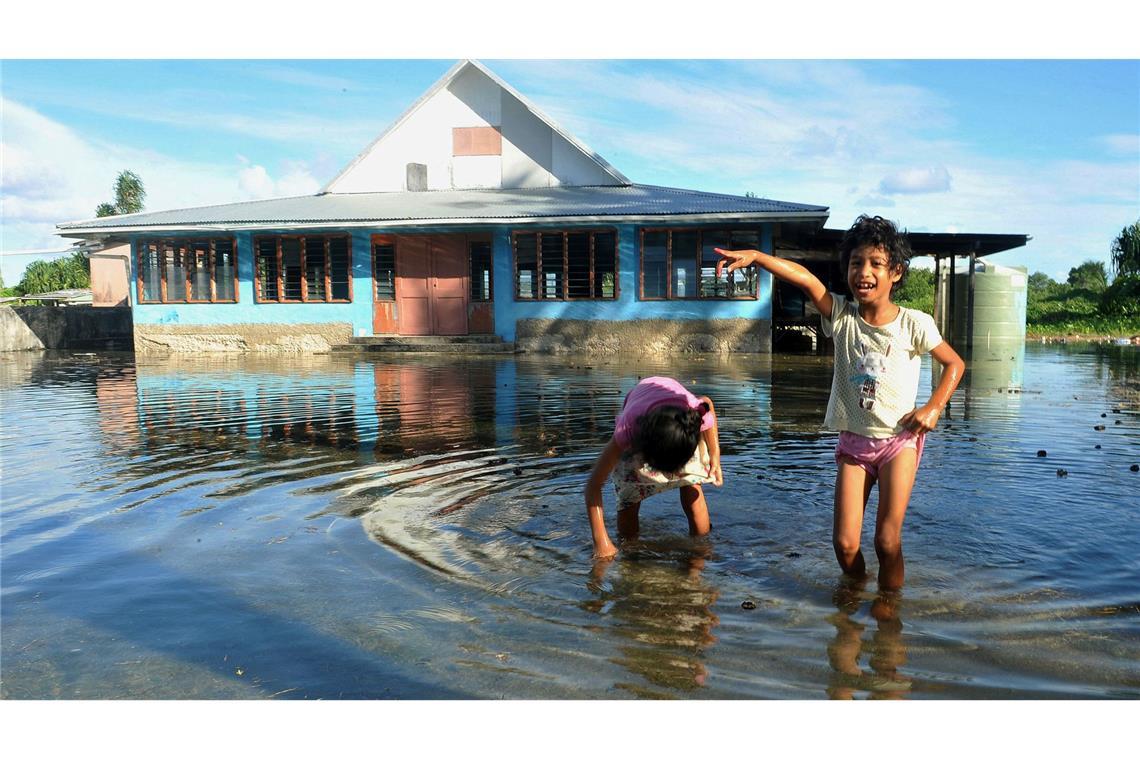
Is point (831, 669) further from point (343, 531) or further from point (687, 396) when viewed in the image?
point (343, 531)

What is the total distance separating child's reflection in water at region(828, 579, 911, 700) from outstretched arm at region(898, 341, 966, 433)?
72cm

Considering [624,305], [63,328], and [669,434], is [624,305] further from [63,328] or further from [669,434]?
[669,434]

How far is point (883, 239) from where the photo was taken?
11.9 feet

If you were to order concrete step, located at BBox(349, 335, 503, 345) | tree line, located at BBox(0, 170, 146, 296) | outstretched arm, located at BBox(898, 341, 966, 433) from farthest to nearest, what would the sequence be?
tree line, located at BBox(0, 170, 146, 296), concrete step, located at BBox(349, 335, 503, 345), outstretched arm, located at BBox(898, 341, 966, 433)

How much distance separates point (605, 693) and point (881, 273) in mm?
2150

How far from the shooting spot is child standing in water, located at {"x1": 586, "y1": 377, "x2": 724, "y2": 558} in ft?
11.8

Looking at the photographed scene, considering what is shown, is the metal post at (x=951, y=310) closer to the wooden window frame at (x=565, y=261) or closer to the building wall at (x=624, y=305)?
the building wall at (x=624, y=305)

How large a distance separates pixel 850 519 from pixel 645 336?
55.4 ft

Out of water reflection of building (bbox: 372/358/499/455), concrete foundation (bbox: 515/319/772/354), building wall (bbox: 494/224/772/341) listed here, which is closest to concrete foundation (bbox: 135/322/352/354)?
building wall (bbox: 494/224/772/341)

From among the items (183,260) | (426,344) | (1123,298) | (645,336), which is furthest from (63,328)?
(1123,298)

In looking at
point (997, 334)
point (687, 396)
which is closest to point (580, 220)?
point (997, 334)

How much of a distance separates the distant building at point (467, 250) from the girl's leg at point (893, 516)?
1562cm

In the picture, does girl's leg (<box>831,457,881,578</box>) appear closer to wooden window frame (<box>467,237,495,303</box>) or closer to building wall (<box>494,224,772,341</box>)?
building wall (<box>494,224,772,341</box>)

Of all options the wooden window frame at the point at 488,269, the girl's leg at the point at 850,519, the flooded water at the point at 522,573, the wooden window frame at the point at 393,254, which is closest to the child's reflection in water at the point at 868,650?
the flooded water at the point at 522,573
